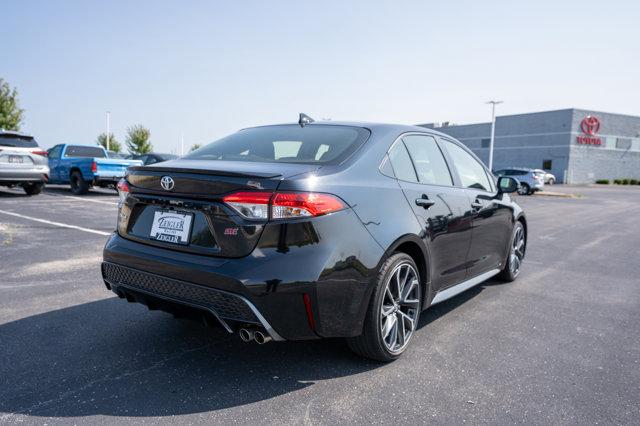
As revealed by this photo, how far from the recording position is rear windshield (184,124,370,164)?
3201 mm

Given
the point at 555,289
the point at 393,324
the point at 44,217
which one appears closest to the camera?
the point at 393,324

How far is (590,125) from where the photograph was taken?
5119 cm

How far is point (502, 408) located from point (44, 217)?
10.0 metres

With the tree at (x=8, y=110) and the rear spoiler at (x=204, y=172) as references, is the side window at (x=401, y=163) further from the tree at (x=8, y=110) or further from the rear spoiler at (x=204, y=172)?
the tree at (x=8, y=110)

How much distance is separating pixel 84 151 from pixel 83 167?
62.9 inches

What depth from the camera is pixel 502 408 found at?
8.79ft

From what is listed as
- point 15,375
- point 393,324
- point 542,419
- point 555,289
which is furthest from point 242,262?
point 555,289

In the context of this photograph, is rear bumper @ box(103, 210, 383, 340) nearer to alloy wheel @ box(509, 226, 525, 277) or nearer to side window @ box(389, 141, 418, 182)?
side window @ box(389, 141, 418, 182)

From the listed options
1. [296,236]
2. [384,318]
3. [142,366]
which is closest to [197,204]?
[296,236]

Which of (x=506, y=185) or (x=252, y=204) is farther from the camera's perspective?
(x=506, y=185)

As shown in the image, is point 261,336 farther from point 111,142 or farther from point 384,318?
point 111,142

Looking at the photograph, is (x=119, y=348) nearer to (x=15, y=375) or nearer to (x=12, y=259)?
(x=15, y=375)

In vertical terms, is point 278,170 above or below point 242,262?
above

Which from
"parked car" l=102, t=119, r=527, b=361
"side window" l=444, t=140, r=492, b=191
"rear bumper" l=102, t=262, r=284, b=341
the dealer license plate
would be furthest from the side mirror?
the dealer license plate
